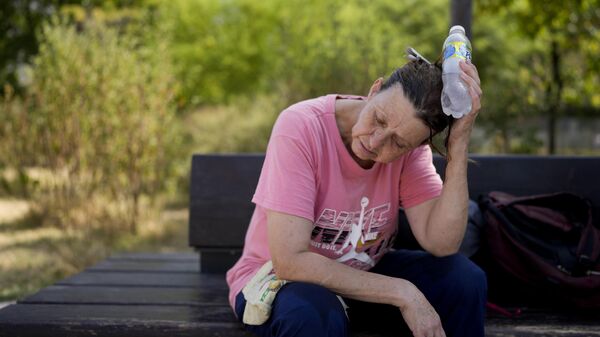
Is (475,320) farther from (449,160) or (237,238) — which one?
(237,238)

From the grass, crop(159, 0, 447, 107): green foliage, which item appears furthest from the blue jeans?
crop(159, 0, 447, 107): green foliage

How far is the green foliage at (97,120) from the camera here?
5918 mm

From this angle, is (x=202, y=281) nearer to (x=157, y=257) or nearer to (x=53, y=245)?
(x=157, y=257)

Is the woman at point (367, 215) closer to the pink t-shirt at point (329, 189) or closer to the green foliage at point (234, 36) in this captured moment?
the pink t-shirt at point (329, 189)

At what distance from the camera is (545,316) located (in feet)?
8.49

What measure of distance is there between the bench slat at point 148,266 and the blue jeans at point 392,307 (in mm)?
989

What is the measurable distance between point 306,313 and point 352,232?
0.36 metres

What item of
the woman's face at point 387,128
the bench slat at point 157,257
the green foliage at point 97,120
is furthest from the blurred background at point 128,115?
the woman's face at point 387,128

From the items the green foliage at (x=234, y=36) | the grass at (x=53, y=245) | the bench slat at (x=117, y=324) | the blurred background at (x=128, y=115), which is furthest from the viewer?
the green foliage at (x=234, y=36)

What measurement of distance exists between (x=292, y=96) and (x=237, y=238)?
4.53 metres

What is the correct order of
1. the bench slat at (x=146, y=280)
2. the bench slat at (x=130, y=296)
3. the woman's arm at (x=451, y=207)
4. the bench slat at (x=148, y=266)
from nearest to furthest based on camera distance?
the woman's arm at (x=451, y=207)
the bench slat at (x=130, y=296)
the bench slat at (x=146, y=280)
the bench slat at (x=148, y=266)

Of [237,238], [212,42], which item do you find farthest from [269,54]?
[237,238]

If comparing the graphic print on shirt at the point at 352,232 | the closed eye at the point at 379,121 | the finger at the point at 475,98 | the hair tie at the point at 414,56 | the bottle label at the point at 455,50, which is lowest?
the graphic print on shirt at the point at 352,232

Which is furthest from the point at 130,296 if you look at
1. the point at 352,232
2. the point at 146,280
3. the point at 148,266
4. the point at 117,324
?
the point at 352,232
